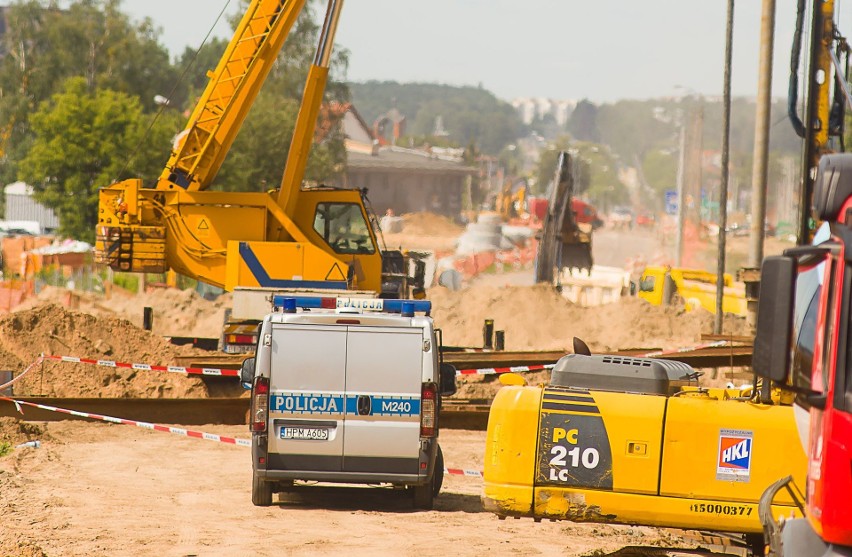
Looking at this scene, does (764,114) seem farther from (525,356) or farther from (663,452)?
(663,452)

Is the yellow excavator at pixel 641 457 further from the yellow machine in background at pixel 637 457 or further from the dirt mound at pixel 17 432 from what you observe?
the dirt mound at pixel 17 432

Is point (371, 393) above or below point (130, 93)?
below

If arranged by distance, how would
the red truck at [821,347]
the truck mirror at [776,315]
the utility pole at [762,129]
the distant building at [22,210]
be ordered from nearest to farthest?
the red truck at [821,347], the truck mirror at [776,315], the utility pole at [762,129], the distant building at [22,210]

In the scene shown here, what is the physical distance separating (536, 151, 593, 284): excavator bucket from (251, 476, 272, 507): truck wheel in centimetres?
2509

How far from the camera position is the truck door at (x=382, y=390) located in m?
12.5

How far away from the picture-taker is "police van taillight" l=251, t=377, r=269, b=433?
12.5 meters

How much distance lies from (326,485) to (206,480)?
4.51 feet

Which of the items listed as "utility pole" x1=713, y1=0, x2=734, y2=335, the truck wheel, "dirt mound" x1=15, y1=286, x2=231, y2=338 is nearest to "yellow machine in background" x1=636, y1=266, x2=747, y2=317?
"utility pole" x1=713, y1=0, x2=734, y2=335

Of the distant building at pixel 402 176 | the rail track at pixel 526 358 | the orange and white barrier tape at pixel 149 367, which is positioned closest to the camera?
the orange and white barrier tape at pixel 149 367

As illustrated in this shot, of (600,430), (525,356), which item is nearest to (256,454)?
(600,430)

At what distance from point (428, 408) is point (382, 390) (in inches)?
18.7

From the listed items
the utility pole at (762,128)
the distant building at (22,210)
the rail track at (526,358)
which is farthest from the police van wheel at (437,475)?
the distant building at (22,210)

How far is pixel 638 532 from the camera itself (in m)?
12.1

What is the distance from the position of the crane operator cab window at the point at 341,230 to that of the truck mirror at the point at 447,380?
381 inches
